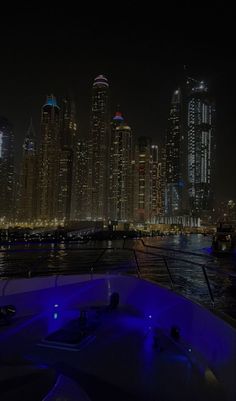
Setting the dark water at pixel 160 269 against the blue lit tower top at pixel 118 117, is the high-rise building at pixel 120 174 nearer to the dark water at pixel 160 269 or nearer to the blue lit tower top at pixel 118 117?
the blue lit tower top at pixel 118 117

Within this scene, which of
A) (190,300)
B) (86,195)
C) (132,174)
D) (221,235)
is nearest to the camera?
(190,300)

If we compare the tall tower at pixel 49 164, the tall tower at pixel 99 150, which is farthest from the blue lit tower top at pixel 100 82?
the tall tower at pixel 49 164

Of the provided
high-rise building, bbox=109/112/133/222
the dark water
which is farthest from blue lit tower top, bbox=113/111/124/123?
the dark water

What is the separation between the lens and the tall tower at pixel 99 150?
15538 cm

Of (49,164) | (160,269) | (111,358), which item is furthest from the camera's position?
(49,164)

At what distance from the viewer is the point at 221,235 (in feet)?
127

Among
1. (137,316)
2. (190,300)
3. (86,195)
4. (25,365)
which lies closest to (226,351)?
(190,300)

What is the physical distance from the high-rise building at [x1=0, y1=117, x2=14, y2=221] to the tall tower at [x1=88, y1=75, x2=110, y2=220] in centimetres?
4313

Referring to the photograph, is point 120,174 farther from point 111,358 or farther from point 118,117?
point 111,358

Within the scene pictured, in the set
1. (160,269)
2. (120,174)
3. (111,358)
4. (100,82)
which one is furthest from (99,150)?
(111,358)

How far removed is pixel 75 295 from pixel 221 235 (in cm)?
3506

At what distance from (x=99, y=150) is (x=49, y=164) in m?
26.5

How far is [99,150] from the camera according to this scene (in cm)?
16600

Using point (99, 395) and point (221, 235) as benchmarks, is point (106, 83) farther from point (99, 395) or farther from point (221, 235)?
point (99, 395)
